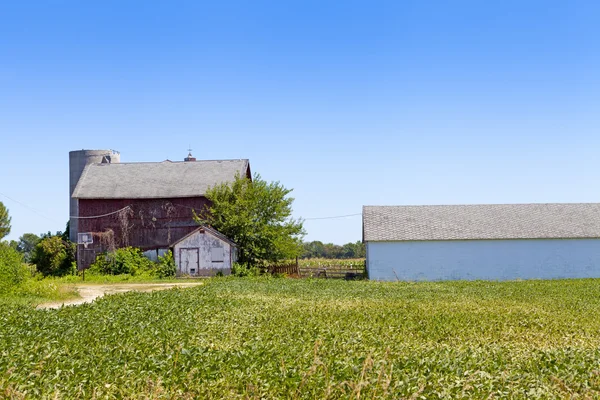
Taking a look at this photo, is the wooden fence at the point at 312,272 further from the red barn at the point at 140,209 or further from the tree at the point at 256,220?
the red barn at the point at 140,209

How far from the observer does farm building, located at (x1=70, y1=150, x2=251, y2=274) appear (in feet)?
153

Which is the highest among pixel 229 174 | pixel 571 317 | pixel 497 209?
pixel 229 174

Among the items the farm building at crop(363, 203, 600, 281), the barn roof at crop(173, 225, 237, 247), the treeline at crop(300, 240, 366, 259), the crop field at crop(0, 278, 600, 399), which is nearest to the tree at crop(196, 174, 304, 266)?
the barn roof at crop(173, 225, 237, 247)

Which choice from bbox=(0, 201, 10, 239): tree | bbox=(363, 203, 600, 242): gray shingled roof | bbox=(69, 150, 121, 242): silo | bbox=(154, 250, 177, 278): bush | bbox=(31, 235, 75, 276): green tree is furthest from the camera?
bbox=(0, 201, 10, 239): tree

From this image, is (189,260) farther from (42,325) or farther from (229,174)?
(42,325)

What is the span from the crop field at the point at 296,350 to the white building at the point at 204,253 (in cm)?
2172

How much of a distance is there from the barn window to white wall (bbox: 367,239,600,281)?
1004cm

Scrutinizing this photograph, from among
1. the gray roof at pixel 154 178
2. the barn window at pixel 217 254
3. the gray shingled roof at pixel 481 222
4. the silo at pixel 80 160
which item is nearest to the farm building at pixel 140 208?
the gray roof at pixel 154 178

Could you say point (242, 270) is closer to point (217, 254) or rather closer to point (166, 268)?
point (217, 254)

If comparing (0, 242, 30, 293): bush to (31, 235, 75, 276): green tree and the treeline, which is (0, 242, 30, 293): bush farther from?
the treeline

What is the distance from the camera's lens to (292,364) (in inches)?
381

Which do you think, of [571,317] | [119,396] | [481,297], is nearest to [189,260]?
[481,297]

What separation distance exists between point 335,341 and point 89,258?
3732 cm

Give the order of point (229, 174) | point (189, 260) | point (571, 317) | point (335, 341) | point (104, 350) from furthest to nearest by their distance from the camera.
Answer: point (229, 174)
point (189, 260)
point (571, 317)
point (335, 341)
point (104, 350)
